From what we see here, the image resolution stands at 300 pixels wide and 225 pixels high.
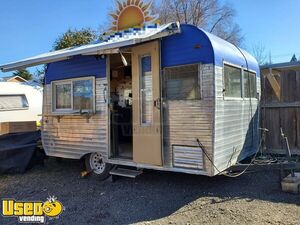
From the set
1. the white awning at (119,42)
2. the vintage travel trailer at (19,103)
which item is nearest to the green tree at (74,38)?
the vintage travel trailer at (19,103)

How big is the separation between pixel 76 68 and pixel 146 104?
88.8 inches

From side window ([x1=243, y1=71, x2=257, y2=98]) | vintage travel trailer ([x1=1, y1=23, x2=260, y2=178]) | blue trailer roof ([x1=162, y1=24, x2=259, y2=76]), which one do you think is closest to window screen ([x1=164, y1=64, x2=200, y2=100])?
vintage travel trailer ([x1=1, y1=23, x2=260, y2=178])

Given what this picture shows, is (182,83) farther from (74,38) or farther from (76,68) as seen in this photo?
(74,38)

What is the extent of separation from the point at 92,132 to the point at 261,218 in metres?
3.98

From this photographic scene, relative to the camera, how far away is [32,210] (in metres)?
5.98

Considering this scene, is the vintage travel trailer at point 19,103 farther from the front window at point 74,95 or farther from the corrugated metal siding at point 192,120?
the corrugated metal siding at point 192,120

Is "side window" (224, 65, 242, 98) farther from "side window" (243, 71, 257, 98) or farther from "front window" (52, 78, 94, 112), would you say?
"front window" (52, 78, 94, 112)

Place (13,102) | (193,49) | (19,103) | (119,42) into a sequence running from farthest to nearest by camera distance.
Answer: (19,103) < (13,102) < (119,42) < (193,49)

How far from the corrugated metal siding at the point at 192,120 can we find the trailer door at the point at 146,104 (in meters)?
0.17

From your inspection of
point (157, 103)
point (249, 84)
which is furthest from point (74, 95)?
point (249, 84)

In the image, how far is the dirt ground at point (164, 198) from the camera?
5227mm

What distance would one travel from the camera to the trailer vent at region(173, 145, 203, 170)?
19.2 ft

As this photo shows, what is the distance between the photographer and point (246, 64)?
290 inches

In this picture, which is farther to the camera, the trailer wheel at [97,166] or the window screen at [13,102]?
the window screen at [13,102]
